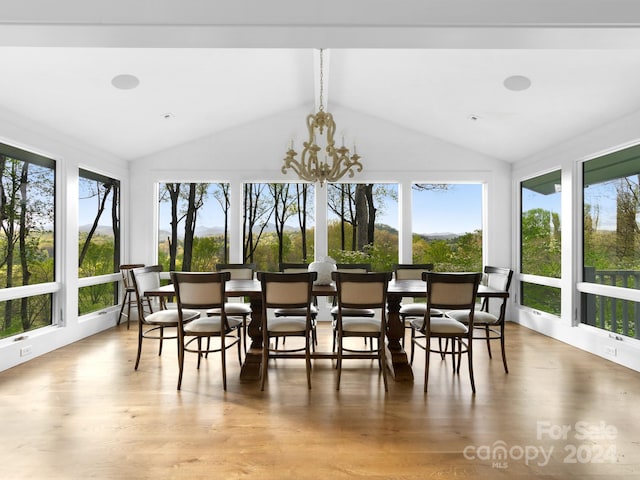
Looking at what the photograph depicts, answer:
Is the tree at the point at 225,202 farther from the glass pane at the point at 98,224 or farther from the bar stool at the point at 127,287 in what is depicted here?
the glass pane at the point at 98,224

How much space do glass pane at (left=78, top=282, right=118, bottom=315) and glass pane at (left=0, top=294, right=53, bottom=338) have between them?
553 millimetres

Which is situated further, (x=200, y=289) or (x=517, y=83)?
(x=517, y=83)

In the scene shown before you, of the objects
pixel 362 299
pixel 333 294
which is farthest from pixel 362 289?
pixel 333 294

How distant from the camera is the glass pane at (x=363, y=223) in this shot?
6293 millimetres

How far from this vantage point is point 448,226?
638 centimetres

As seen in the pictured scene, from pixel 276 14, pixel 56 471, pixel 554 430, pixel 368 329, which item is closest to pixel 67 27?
pixel 276 14

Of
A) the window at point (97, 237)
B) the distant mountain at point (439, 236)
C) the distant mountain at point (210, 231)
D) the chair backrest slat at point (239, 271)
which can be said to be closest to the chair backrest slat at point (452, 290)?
the chair backrest slat at point (239, 271)

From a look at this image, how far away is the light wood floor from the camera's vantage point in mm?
2189

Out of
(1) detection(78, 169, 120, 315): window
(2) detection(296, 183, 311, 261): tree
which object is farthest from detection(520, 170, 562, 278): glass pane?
(1) detection(78, 169, 120, 315): window

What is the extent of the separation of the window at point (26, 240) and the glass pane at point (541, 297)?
6.12 meters

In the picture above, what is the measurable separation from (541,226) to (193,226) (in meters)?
5.13

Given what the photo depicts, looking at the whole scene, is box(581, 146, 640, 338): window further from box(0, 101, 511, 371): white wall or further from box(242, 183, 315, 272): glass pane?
box(242, 183, 315, 272): glass pane

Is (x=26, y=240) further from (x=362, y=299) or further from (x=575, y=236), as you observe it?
(x=575, y=236)

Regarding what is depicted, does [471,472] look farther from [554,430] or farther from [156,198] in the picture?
[156,198]
